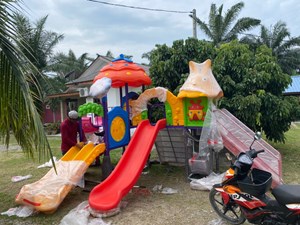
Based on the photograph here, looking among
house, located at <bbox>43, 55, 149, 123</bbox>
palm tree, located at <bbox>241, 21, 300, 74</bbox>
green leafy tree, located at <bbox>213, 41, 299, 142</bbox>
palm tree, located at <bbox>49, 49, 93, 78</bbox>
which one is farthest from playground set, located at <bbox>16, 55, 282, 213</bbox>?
palm tree, located at <bbox>241, 21, 300, 74</bbox>

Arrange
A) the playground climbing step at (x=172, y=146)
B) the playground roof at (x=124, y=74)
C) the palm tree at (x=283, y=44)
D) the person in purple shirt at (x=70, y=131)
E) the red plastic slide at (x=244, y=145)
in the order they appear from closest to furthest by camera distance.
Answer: the red plastic slide at (x=244, y=145), the person in purple shirt at (x=70, y=131), the playground roof at (x=124, y=74), the playground climbing step at (x=172, y=146), the palm tree at (x=283, y=44)

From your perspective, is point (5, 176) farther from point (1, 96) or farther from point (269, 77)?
point (269, 77)

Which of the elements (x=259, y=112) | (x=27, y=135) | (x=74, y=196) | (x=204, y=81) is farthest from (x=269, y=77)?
(x=27, y=135)

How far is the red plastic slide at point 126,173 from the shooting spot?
441cm

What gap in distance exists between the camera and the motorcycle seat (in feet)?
9.80

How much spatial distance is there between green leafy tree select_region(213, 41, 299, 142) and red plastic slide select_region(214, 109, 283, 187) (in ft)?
3.21

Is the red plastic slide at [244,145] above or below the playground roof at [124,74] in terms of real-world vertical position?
below

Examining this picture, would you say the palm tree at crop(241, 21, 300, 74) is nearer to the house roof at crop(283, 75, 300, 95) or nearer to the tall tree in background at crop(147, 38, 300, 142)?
the house roof at crop(283, 75, 300, 95)

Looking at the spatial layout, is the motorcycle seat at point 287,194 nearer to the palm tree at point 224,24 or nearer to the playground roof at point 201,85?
the playground roof at point 201,85

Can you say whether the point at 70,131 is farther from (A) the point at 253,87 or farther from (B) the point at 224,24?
(B) the point at 224,24

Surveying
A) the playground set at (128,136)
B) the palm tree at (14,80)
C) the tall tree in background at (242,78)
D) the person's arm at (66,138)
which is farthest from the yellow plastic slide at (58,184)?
the tall tree in background at (242,78)

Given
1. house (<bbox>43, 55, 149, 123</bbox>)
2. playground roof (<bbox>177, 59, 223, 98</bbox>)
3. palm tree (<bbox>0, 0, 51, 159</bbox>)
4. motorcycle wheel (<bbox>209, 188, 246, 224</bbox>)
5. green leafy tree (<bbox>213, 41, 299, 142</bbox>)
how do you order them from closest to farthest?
palm tree (<bbox>0, 0, 51, 159</bbox>)
motorcycle wheel (<bbox>209, 188, 246, 224</bbox>)
playground roof (<bbox>177, 59, 223, 98</bbox>)
green leafy tree (<bbox>213, 41, 299, 142</bbox>)
house (<bbox>43, 55, 149, 123</bbox>)

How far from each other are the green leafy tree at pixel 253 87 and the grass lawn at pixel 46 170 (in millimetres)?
1165

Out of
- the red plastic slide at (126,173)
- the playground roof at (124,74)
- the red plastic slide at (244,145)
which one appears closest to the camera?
the red plastic slide at (126,173)
